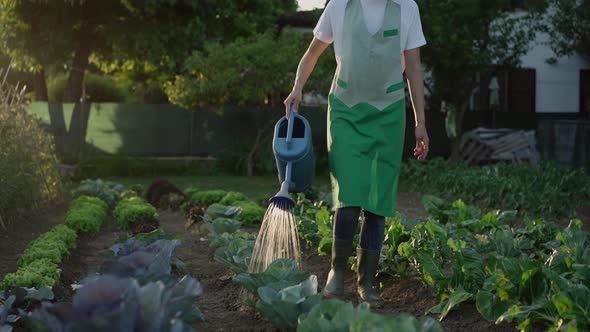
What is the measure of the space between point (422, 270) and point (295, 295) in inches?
50.5

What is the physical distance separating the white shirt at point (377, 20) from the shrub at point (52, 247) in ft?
7.07

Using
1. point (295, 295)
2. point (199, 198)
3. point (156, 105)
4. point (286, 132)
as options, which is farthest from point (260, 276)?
point (156, 105)

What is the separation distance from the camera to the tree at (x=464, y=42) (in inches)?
559

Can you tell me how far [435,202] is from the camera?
25.1 feet

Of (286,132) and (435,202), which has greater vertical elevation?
(286,132)

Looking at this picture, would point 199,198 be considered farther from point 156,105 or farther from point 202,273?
point 156,105

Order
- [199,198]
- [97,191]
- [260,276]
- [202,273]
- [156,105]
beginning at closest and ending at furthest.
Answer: [260,276] < [202,273] < [199,198] < [97,191] < [156,105]

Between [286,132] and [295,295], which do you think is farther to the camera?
[286,132]

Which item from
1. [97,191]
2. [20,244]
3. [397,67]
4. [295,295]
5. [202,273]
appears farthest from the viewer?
[97,191]

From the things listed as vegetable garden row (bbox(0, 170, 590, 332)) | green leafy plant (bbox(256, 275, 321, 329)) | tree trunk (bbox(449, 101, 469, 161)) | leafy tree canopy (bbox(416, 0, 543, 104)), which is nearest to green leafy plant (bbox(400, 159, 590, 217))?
leafy tree canopy (bbox(416, 0, 543, 104))

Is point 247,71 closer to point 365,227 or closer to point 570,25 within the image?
point 570,25

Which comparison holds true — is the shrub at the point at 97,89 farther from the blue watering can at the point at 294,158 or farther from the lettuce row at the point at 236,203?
the blue watering can at the point at 294,158

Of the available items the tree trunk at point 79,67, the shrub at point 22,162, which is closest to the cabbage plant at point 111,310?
the shrub at point 22,162

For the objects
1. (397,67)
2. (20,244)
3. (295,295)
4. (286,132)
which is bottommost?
(20,244)
